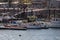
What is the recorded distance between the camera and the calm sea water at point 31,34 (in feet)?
89.4

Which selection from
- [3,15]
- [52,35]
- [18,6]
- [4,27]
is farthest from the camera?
[18,6]

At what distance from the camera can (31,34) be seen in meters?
29.2

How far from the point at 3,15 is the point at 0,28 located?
404cm

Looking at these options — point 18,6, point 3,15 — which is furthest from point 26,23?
point 18,6

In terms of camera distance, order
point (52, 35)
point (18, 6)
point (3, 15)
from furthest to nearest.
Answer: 1. point (18, 6)
2. point (3, 15)
3. point (52, 35)

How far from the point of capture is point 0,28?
1244 inches

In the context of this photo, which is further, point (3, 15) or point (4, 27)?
point (3, 15)

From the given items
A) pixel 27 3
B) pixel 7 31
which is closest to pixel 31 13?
pixel 27 3

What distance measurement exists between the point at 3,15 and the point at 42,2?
573 cm

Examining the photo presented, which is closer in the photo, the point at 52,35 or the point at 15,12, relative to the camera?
the point at 52,35

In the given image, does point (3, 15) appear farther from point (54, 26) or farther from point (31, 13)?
point (54, 26)

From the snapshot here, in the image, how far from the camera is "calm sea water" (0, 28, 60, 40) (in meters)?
27.3

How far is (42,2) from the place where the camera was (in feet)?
130

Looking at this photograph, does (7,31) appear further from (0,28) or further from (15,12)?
(15,12)
